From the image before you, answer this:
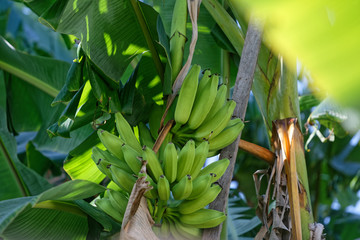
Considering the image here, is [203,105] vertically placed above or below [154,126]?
above

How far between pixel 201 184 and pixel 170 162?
80 mm

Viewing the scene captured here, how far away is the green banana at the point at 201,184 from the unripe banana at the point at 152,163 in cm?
8

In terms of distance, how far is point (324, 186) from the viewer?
301cm

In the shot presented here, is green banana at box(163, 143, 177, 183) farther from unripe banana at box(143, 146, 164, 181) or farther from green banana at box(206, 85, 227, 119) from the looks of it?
green banana at box(206, 85, 227, 119)

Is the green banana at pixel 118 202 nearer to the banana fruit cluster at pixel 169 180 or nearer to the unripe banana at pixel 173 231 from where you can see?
the banana fruit cluster at pixel 169 180

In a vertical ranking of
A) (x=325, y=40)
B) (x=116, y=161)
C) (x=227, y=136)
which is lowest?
(x=116, y=161)

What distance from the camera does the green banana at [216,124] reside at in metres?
0.96

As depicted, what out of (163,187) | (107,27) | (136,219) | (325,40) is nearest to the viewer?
(325,40)

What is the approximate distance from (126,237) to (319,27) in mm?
454

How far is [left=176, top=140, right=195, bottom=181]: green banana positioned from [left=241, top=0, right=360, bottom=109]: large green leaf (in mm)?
431

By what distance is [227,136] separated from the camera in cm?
98

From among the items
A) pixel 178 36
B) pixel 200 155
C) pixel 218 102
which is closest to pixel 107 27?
pixel 178 36

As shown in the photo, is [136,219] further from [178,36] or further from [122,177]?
[178,36]

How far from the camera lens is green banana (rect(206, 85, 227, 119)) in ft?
3.31
